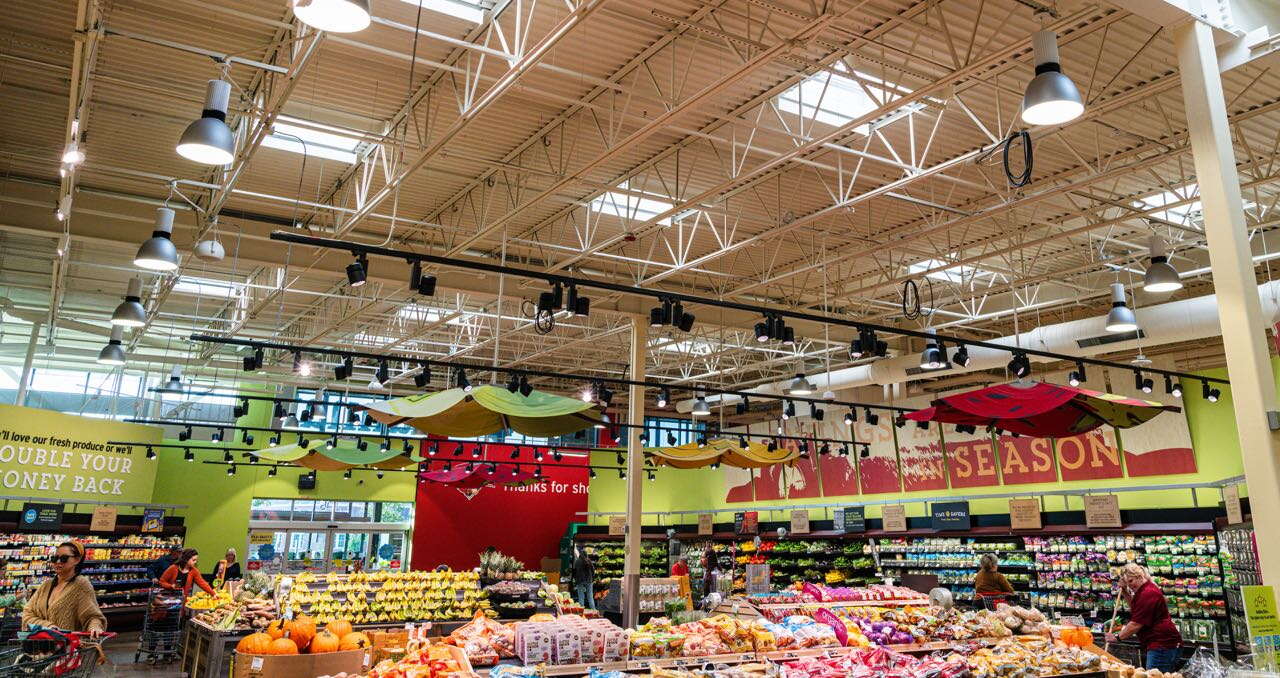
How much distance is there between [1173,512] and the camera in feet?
40.1

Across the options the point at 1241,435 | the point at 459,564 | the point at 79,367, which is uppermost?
the point at 79,367

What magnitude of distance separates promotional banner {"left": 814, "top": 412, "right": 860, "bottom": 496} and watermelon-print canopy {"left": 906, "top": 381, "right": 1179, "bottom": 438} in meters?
13.4

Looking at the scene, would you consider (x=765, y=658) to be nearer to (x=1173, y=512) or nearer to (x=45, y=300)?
(x=1173, y=512)

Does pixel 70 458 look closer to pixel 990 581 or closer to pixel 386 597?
pixel 386 597

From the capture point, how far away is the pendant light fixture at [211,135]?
17.5 ft

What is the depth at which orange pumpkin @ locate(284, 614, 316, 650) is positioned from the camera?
21.9 feet

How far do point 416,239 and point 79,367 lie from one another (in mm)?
14190

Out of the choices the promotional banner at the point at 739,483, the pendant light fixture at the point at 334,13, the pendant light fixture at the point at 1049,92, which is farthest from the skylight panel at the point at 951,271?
the pendant light fixture at the point at 334,13

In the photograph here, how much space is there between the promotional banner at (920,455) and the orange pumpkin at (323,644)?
44.8 ft

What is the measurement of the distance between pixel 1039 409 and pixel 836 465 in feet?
49.1

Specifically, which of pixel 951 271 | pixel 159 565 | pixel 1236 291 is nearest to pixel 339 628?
pixel 1236 291

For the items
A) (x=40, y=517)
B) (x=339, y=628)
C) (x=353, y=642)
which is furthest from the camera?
(x=40, y=517)

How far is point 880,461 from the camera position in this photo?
19.1 m

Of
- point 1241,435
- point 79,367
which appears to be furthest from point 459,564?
point 1241,435
